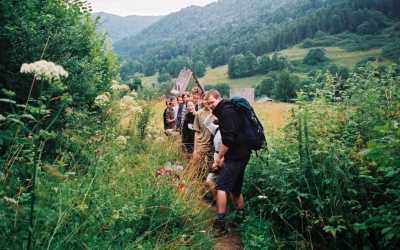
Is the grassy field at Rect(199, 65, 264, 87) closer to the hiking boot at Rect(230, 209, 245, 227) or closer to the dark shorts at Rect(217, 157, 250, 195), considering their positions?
the hiking boot at Rect(230, 209, 245, 227)

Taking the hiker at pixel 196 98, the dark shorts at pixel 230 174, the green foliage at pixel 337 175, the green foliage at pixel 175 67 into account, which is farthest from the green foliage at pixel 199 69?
the dark shorts at pixel 230 174

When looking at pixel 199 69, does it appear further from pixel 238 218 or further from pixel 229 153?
pixel 229 153

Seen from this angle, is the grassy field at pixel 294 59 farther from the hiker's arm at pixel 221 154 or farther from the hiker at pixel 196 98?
the hiker's arm at pixel 221 154

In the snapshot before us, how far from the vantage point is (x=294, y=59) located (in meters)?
126

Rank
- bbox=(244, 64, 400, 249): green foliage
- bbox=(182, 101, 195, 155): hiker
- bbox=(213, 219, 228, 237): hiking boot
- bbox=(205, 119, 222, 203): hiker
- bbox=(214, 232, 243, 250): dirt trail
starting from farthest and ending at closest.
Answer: bbox=(182, 101, 195, 155): hiker < bbox=(205, 119, 222, 203): hiker < bbox=(213, 219, 228, 237): hiking boot < bbox=(214, 232, 243, 250): dirt trail < bbox=(244, 64, 400, 249): green foliage

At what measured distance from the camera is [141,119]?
29.0 feet

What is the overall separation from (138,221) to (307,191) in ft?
7.92

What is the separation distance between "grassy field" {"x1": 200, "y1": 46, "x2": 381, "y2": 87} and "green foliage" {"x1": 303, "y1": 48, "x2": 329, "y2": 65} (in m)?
3.01

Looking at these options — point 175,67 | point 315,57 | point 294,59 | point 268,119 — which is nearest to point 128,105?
point 268,119

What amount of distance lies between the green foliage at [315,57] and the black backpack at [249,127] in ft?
386

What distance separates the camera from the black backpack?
18.5 feet

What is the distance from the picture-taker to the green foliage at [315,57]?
116875mm

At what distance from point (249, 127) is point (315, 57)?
11964 centimetres

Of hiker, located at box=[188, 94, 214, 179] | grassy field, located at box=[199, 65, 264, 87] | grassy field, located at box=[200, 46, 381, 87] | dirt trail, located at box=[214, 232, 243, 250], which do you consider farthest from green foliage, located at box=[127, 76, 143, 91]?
grassy field, located at box=[199, 65, 264, 87]
